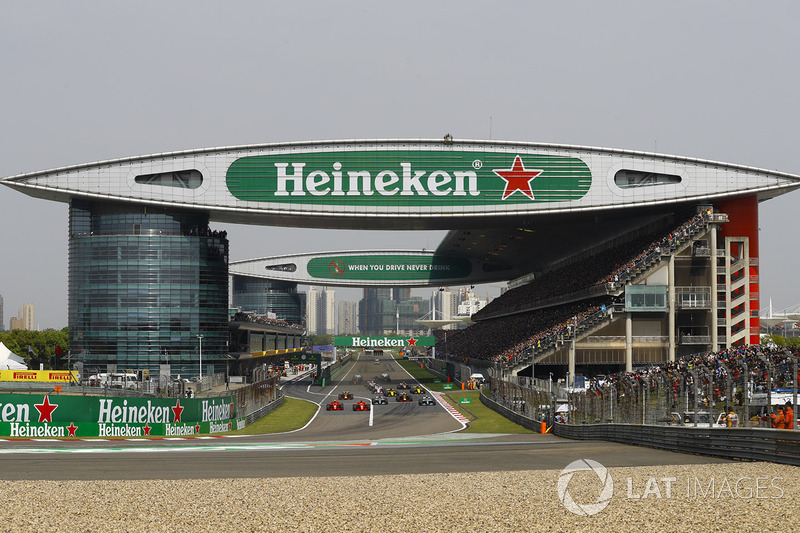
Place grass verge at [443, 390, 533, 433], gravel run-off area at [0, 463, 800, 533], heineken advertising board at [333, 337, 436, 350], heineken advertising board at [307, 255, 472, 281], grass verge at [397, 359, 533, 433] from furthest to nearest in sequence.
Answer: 1. heineken advertising board at [307, 255, 472, 281]
2. heineken advertising board at [333, 337, 436, 350]
3. grass verge at [397, 359, 533, 433]
4. grass verge at [443, 390, 533, 433]
5. gravel run-off area at [0, 463, 800, 533]

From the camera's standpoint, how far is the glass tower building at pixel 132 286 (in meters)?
67.2

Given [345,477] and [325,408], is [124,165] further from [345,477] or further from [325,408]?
[345,477]

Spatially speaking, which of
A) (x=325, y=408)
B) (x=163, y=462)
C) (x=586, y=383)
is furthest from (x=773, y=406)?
(x=325, y=408)

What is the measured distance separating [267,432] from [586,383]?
2231cm

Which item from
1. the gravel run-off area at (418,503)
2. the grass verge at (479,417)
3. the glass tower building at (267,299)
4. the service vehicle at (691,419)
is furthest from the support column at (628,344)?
the glass tower building at (267,299)

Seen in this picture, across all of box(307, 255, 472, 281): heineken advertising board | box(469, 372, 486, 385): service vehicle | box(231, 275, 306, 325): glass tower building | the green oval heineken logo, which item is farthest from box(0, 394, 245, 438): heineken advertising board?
box(231, 275, 306, 325): glass tower building

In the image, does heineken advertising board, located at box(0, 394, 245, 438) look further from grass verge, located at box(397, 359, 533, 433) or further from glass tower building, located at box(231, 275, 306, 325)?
glass tower building, located at box(231, 275, 306, 325)

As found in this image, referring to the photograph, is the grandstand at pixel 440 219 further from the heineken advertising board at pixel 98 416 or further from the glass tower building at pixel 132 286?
the heineken advertising board at pixel 98 416

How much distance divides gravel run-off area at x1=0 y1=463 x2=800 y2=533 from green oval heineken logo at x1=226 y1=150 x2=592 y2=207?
164 feet

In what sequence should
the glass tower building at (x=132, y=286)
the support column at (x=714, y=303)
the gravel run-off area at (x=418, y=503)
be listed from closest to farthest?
the gravel run-off area at (x=418, y=503) → the support column at (x=714, y=303) → the glass tower building at (x=132, y=286)

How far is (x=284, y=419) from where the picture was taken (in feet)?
151

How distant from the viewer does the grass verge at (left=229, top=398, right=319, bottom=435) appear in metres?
39.5

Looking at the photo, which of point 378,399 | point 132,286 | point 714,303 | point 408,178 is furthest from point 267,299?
point 714,303

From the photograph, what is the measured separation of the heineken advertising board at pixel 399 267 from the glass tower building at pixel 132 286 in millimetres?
45299
